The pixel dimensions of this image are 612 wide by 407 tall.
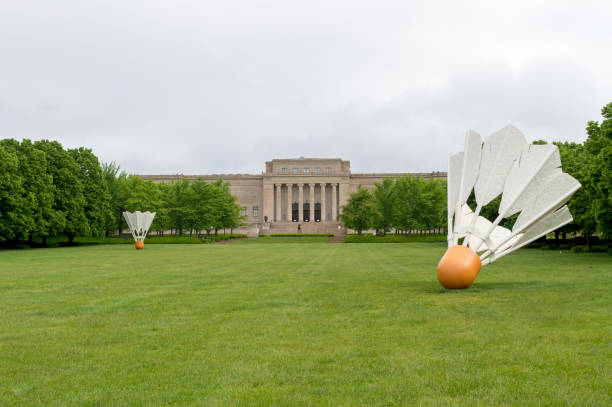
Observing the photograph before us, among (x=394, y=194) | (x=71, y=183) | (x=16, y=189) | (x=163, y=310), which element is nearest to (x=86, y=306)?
(x=163, y=310)

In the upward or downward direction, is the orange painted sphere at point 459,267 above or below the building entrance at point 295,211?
below

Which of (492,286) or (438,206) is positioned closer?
(492,286)

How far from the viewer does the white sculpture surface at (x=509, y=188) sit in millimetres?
11406

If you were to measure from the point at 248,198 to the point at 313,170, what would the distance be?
13909 millimetres

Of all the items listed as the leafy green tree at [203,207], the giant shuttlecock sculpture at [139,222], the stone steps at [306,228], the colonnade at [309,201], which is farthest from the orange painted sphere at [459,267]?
the colonnade at [309,201]

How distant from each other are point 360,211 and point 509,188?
153 feet

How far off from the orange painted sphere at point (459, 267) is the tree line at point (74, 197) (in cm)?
3279

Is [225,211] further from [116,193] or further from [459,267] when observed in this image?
[459,267]

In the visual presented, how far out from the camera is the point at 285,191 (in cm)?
9831

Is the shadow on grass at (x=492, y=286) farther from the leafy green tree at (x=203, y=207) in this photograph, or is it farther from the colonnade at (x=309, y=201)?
the colonnade at (x=309, y=201)

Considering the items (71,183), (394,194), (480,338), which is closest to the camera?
(480,338)

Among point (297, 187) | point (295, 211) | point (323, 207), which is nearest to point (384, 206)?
point (323, 207)

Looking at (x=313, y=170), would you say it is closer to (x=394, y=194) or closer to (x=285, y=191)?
(x=285, y=191)

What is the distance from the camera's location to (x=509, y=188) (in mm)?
11672
